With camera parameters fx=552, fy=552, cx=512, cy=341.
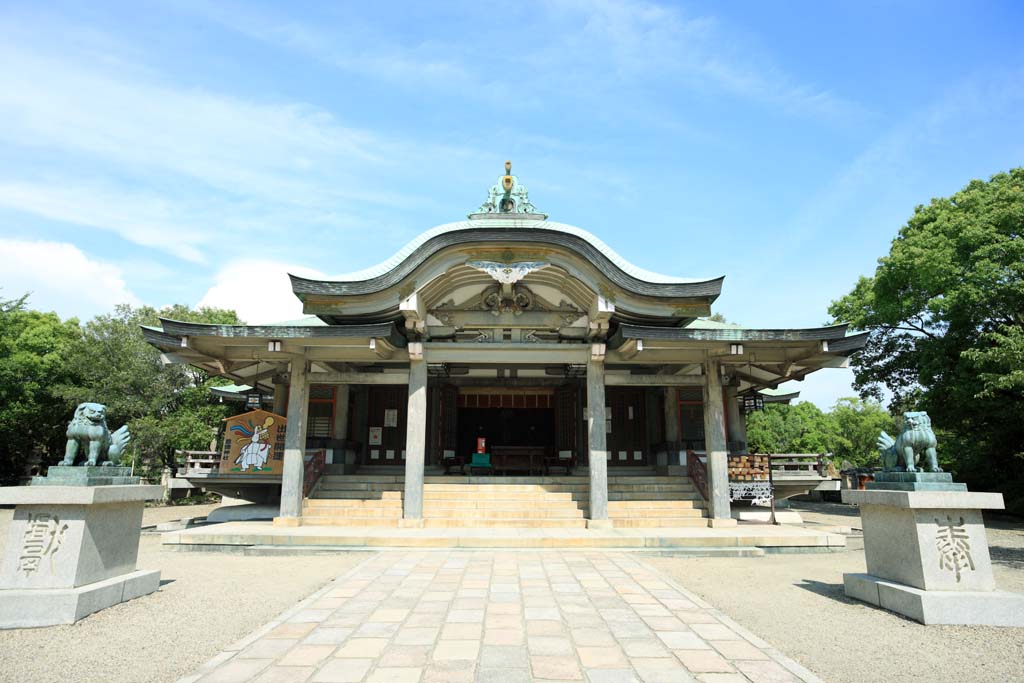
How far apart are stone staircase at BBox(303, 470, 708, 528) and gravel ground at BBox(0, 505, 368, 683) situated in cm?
346

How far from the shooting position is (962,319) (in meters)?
16.8

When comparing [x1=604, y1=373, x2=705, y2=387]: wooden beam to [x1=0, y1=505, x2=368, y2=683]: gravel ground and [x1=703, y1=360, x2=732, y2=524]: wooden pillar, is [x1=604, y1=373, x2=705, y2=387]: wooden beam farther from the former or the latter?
[x1=0, y1=505, x2=368, y2=683]: gravel ground

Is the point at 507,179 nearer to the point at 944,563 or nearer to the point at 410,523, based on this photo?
the point at 410,523

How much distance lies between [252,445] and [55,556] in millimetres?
7887

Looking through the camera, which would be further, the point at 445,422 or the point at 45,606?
the point at 445,422

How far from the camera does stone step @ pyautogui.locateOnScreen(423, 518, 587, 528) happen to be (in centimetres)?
1189

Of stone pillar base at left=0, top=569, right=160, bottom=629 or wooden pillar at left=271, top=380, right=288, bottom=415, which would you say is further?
wooden pillar at left=271, top=380, right=288, bottom=415

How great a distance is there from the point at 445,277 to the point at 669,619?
328 inches

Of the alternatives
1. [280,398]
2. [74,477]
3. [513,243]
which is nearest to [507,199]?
[513,243]

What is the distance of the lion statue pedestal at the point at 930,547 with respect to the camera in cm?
554

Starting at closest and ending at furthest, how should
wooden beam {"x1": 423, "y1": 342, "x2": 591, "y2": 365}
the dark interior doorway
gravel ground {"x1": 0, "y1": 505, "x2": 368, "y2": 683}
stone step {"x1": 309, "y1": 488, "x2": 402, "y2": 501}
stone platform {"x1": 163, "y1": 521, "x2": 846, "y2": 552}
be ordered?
gravel ground {"x1": 0, "y1": 505, "x2": 368, "y2": 683} → stone platform {"x1": 163, "y1": 521, "x2": 846, "y2": 552} → wooden beam {"x1": 423, "y1": 342, "x2": 591, "y2": 365} → stone step {"x1": 309, "y1": 488, "x2": 402, "y2": 501} → the dark interior doorway

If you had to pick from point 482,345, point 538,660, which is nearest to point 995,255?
point 482,345

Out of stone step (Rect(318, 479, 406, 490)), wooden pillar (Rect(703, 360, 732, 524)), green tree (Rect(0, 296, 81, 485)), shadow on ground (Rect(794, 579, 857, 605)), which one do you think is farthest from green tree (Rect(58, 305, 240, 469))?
shadow on ground (Rect(794, 579, 857, 605))

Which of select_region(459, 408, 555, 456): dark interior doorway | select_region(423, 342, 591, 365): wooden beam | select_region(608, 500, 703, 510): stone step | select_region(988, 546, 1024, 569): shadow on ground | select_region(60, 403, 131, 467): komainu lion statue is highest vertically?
select_region(423, 342, 591, 365): wooden beam
